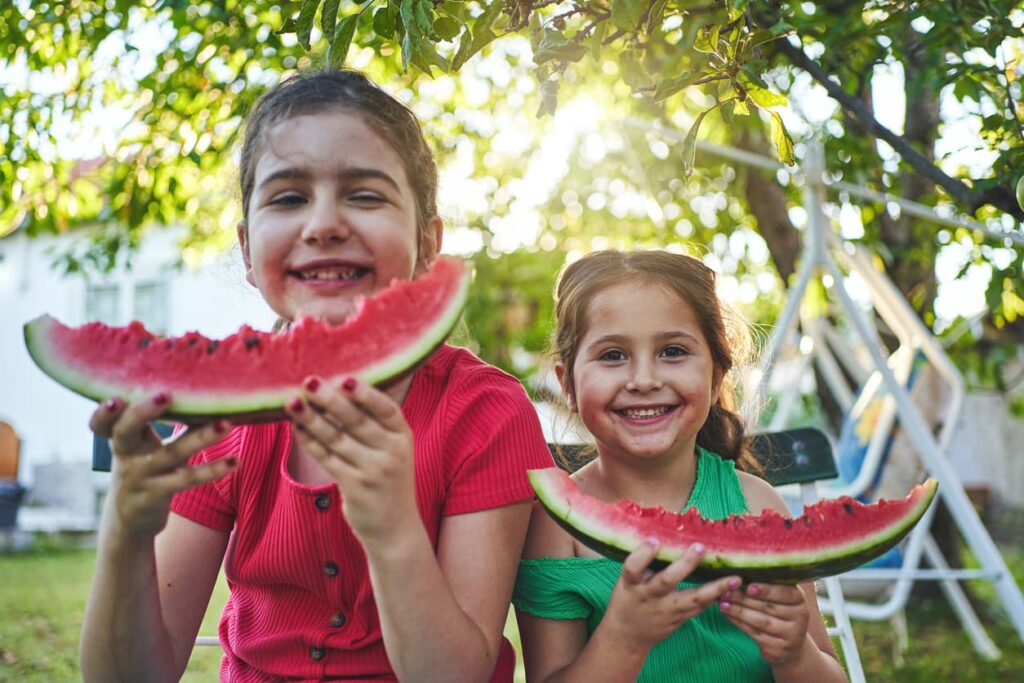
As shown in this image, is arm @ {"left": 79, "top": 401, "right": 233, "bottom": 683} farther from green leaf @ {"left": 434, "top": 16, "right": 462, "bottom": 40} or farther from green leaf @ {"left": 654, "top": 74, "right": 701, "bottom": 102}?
green leaf @ {"left": 654, "top": 74, "right": 701, "bottom": 102}

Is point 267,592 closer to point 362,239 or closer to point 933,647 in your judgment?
point 362,239

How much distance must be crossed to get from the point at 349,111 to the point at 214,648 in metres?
4.90

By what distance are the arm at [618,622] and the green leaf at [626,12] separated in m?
0.89

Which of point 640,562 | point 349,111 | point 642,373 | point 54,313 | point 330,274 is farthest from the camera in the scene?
point 54,313

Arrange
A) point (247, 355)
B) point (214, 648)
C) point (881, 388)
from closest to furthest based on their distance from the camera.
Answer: point (247, 355), point (881, 388), point (214, 648)

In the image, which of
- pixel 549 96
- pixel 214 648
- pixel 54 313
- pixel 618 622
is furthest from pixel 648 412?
pixel 54 313

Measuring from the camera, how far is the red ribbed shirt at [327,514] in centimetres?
175

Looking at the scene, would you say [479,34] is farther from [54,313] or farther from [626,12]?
[54,313]

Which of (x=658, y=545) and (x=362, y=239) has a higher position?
(x=362, y=239)

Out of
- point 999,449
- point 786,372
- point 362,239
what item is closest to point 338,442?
point 362,239

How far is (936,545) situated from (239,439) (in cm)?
541

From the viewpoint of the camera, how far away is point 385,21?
5.22 ft

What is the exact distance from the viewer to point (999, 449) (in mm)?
13211

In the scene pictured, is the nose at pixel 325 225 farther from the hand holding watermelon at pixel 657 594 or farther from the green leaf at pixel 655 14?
the hand holding watermelon at pixel 657 594
